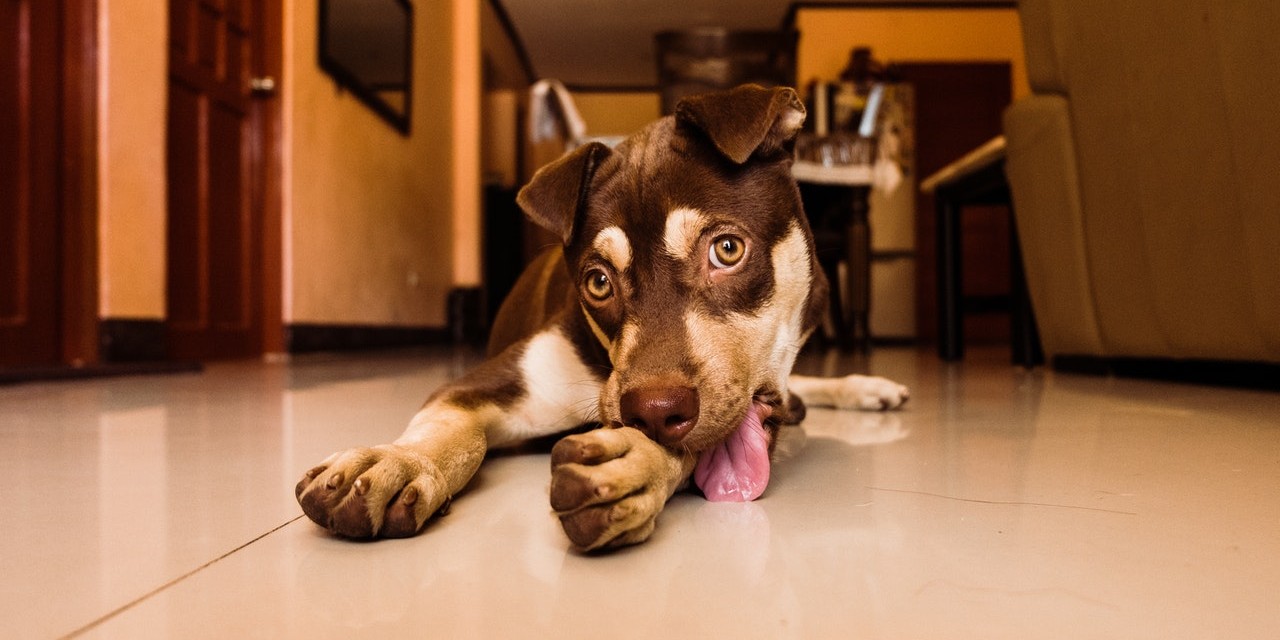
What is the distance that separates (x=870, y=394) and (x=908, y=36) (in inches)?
394

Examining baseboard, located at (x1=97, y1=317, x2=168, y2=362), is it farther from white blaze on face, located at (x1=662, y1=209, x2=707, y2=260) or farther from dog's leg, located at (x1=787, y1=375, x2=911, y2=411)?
white blaze on face, located at (x1=662, y1=209, x2=707, y2=260)

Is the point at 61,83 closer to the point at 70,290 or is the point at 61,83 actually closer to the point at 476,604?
the point at 70,290

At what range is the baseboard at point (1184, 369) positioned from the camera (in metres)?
3.00

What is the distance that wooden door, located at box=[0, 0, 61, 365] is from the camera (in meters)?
4.10

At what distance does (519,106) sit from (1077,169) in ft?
Answer: 34.1

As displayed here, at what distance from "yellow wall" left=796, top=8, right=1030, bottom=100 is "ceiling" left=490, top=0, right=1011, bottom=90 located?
0.54ft

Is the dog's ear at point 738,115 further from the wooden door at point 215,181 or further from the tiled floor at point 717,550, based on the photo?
the wooden door at point 215,181

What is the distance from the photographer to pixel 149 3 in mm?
4777

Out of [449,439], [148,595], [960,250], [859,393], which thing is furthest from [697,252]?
[960,250]

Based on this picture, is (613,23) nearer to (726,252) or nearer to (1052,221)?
(1052,221)

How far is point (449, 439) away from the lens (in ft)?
4.67

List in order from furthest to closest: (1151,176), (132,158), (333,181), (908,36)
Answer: (908,36)
(333,181)
(132,158)
(1151,176)

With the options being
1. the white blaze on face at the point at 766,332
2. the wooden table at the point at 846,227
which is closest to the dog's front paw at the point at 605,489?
the white blaze on face at the point at 766,332

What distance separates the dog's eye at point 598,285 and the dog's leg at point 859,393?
128cm
